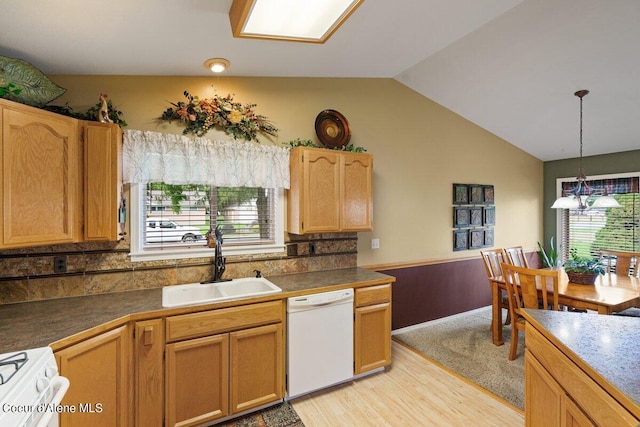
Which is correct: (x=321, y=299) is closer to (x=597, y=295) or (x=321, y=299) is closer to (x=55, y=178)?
(x=55, y=178)

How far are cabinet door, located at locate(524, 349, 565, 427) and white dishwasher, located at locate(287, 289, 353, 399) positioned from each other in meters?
1.28

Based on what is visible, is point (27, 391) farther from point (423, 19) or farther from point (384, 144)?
point (384, 144)

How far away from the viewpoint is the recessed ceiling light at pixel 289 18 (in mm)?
1598

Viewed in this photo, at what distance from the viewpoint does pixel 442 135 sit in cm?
400

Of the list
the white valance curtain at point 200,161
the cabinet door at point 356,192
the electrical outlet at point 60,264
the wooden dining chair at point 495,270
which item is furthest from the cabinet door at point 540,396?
the electrical outlet at point 60,264

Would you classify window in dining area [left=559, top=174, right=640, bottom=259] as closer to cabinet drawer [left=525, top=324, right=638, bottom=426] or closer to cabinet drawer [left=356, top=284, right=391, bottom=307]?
cabinet drawer [left=356, top=284, right=391, bottom=307]

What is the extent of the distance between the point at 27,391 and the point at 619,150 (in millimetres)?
6273

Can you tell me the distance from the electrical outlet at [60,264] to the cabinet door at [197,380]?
0.98 metres

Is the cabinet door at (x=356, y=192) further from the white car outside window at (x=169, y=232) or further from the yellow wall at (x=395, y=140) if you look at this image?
the white car outside window at (x=169, y=232)

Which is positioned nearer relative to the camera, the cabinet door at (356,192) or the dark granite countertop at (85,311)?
the dark granite countertop at (85,311)

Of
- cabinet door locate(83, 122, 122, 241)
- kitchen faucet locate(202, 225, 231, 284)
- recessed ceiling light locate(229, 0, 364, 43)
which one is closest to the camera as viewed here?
recessed ceiling light locate(229, 0, 364, 43)

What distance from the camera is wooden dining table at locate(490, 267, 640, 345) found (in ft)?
8.02

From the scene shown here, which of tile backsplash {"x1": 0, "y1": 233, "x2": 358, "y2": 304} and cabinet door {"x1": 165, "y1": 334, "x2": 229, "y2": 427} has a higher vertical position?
tile backsplash {"x1": 0, "y1": 233, "x2": 358, "y2": 304}

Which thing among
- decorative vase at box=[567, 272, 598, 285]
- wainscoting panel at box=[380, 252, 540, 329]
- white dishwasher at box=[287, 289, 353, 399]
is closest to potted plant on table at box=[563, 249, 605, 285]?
decorative vase at box=[567, 272, 598, 285]
